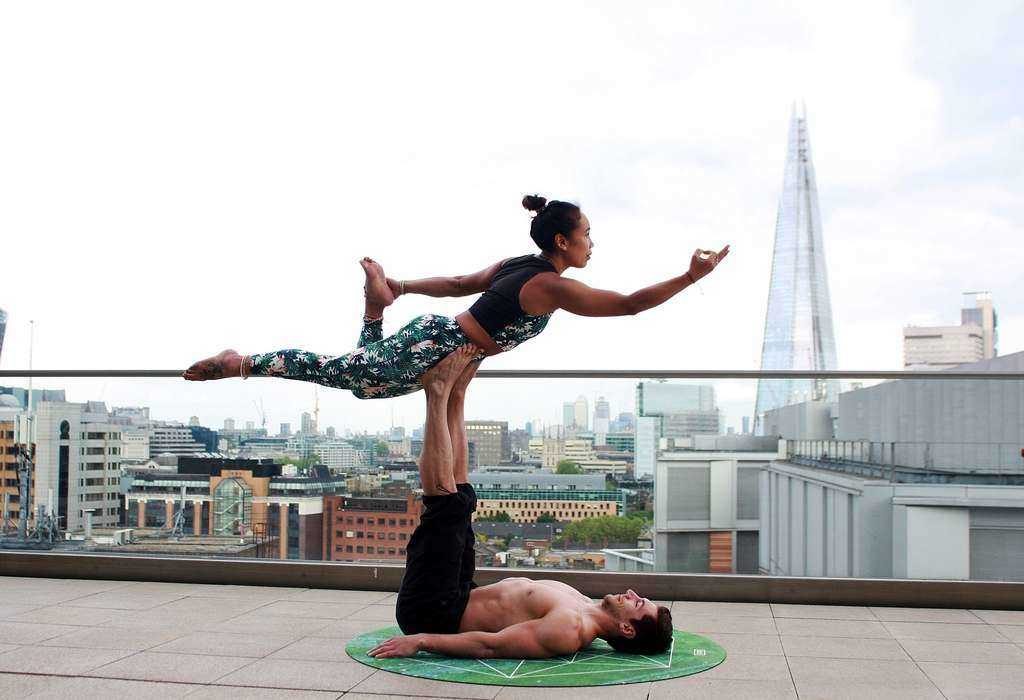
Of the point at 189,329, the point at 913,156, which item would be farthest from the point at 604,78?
the point at 913,156

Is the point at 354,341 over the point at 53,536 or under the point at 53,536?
over

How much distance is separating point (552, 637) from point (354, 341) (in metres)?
1.21

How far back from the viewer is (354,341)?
3.41 metres

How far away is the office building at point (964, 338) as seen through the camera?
5809 cm

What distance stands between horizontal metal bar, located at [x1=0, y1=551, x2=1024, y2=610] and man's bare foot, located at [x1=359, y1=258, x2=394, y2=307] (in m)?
1.55

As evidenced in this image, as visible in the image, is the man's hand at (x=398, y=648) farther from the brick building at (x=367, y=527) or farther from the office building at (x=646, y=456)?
the office building at (x=646, y=456)

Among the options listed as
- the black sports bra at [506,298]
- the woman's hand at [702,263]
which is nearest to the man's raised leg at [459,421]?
the black sports bra at [506,298]

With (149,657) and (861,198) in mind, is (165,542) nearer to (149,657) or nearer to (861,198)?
(149,657)

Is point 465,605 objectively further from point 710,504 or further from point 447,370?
point 710,504

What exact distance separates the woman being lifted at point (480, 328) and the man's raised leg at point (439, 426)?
0.10 ft

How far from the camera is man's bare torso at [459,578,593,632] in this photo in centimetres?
309

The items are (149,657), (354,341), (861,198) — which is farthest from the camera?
(861,198)

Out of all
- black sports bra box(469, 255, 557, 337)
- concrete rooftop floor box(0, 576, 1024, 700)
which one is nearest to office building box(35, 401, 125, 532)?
concrete rooftop floor box(0, 576, 1024, 700)

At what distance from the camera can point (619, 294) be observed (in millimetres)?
2930
